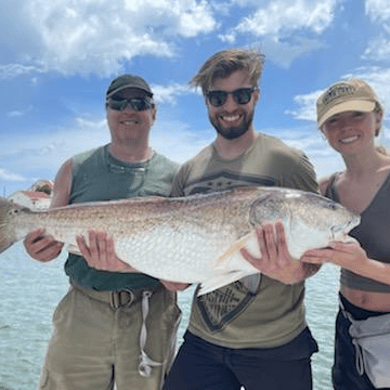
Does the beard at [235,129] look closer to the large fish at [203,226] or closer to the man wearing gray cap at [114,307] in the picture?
the large fish at [203,226]

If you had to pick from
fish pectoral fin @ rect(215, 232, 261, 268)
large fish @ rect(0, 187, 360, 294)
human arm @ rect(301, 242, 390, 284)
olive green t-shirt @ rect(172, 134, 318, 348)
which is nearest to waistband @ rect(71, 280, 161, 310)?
large fish @ rect(0, 187, 360, 294)

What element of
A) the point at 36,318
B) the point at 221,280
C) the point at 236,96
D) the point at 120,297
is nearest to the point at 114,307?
the point at 120,297

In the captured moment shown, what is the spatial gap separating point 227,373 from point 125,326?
117 cm

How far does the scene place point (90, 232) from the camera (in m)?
3.57

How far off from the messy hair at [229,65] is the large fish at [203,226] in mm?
1137

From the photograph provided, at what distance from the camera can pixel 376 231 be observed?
3396 millimetres

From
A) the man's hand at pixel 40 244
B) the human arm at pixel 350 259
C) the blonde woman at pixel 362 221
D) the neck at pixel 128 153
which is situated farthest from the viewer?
the neck at pixel 128 153

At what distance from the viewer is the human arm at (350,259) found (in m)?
2.97

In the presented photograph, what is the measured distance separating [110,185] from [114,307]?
1257mm

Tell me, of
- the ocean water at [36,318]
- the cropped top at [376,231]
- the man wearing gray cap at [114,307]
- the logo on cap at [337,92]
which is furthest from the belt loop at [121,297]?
the ocean water at [36,318]

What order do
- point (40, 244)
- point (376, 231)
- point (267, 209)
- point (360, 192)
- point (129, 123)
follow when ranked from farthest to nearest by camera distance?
point (129, 123) < point (40, 244) < point (360, 192) < point (376, 231) < point (267, 209)

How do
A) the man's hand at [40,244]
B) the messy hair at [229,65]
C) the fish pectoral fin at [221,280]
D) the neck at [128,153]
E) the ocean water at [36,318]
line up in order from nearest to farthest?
the fish pectoral fin at [221,280] < the messy hair at [229,65] < the man's hand at [40,244] < the neck at [128,153] < the ocean water at [36,318]

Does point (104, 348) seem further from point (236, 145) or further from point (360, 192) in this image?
point (360, 192)

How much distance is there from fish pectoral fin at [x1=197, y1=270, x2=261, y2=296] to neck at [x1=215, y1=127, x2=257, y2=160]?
104 centimetres
